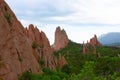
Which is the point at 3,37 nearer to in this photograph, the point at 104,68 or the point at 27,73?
the point at 27,73

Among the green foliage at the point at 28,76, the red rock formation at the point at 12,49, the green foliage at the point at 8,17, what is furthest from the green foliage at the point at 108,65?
the green foliage at the point at 8,17

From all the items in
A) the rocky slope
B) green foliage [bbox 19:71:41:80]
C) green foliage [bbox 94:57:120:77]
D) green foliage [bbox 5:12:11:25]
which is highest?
green foliage [bbox 5:12:11:25]

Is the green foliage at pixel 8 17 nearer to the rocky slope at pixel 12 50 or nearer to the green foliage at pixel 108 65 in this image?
the rocky slope at pixel 12 50

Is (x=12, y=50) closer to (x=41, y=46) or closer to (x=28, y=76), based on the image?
(x=28, y=76)

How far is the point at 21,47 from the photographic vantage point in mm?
71438

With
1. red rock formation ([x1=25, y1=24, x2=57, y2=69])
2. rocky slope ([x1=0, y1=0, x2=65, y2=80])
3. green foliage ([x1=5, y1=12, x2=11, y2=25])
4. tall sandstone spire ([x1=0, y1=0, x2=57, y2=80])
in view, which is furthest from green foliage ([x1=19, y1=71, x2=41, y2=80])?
red rock formation ([x1=25, y1=24, x2=57, y2=69])

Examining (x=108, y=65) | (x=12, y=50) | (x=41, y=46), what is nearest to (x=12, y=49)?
(x=12, y=50)

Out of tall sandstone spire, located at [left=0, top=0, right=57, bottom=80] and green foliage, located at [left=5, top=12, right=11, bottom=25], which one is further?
green foliage, located at [left=5, top=12, right=11, bottom=25]

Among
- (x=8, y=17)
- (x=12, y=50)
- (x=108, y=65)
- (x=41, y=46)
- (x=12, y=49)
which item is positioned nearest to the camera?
(x=12, y=50)

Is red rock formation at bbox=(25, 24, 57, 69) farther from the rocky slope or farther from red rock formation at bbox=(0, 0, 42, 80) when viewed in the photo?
red rock formation at bbox=(0, 0, 42, 80)

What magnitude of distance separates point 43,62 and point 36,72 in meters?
13.8

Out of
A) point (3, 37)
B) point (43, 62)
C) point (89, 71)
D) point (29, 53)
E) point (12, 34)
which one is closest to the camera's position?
point (89, 71)

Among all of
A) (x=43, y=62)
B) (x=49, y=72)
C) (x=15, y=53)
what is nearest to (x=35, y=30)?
(x=43, y=62)

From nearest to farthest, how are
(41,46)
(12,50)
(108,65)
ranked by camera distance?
(12,50), (41,46), (108,65)
